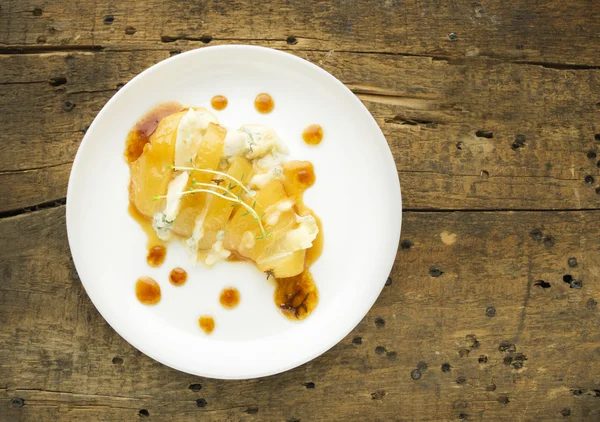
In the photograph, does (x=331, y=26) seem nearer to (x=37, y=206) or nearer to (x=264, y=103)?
(x=264, y=103)

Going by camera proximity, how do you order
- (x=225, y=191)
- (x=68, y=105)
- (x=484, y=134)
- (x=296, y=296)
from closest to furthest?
(x=225, y=191) → (x=296, y=296) → (x=68, y=105) → (x=484, y=134)

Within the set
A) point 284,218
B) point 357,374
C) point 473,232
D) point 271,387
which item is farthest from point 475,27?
point 271,387

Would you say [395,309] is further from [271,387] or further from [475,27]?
[475,27]

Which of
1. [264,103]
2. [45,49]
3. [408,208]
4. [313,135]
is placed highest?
[45,49]

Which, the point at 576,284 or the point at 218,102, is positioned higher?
the point at 218,102

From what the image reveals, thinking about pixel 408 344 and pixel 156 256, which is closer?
pixel 156 256

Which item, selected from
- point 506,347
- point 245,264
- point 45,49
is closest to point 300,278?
point 245,264

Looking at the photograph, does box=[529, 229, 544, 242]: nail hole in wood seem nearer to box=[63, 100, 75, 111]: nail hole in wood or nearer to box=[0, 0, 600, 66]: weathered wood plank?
box=[0, 0, 600, 66]: weathered wood plank
